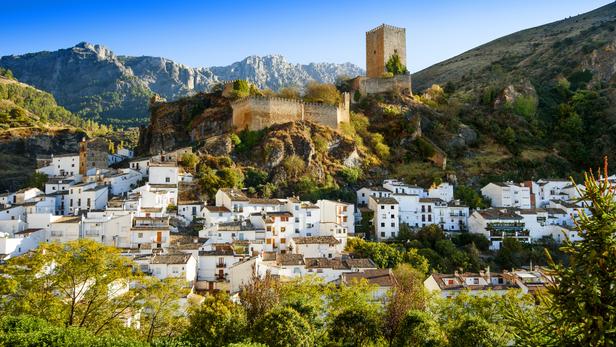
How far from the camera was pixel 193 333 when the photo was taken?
23.1 m

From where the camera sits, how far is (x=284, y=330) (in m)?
21.9

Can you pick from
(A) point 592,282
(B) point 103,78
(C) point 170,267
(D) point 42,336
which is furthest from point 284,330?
(B) point 103,78

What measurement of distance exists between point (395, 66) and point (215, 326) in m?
58.6

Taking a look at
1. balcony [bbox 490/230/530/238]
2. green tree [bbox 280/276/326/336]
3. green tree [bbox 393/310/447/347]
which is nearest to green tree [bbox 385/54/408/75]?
balcony [bbox 490/230/530/238]

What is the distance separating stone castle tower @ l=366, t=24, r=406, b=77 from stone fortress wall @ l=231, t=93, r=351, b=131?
1706 cm

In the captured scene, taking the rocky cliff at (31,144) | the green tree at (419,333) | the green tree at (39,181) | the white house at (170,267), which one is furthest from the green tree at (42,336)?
the rocky cliff at (31,144)

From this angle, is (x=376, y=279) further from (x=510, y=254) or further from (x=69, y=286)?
(x=69, y=286)

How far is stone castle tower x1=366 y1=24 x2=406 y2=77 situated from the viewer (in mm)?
75938

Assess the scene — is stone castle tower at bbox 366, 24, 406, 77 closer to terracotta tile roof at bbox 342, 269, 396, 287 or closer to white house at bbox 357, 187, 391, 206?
white house at bbox 357, 187, 391, 206

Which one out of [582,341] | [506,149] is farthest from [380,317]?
[506,149]

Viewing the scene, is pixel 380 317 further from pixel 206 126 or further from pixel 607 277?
pixel 206 126

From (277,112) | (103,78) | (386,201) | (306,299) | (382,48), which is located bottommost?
(306,299)

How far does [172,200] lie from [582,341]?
40230 millimetres

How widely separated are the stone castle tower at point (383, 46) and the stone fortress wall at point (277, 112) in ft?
56.0
